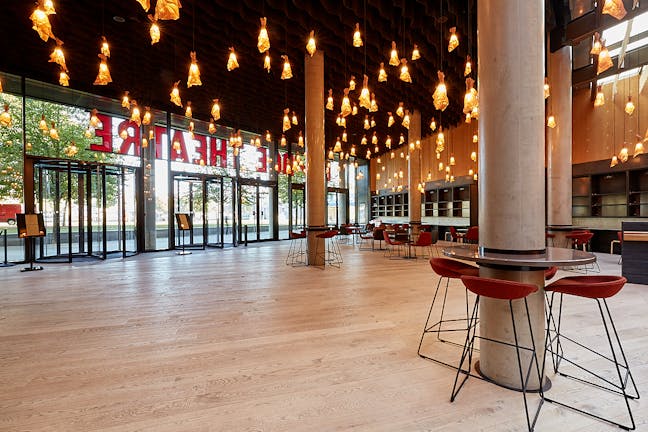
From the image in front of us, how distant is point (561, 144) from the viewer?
7859 millimetres

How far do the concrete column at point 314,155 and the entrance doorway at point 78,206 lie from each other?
5468 mm

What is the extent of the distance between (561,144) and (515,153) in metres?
6.85

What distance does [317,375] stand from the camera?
2.64m

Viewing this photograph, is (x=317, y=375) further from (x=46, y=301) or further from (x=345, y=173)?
(x=345, y=173)

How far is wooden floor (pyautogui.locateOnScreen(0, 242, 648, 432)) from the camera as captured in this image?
2.11m

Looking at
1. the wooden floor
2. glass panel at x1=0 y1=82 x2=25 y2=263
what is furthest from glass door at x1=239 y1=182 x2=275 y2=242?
the wooden floor

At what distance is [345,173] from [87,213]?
12.3 m

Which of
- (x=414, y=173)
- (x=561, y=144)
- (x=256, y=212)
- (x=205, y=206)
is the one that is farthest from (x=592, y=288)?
(x=256, y=212)

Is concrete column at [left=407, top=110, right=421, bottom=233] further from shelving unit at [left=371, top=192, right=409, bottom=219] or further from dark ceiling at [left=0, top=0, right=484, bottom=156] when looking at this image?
shelving unit at [left=371, top=192, right=409, bottom=219]

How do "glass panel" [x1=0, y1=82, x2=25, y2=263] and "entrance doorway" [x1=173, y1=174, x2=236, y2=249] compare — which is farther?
"entrance doorway" [x1=173, y1=174, x2=236, y2=249]

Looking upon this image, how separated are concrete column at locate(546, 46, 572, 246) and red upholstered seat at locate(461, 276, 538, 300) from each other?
23.1 ft

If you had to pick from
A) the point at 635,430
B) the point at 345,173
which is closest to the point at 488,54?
the point at 635,430

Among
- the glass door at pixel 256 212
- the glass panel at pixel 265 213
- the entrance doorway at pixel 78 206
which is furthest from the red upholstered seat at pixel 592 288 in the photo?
the glass panel at pixel 265 213

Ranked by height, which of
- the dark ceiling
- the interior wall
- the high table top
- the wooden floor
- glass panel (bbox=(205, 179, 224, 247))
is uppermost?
the dark ceiling
